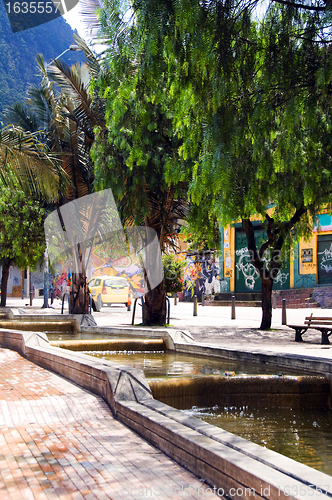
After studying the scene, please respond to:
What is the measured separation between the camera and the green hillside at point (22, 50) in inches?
5666

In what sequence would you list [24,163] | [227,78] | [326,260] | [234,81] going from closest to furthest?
[227,78]
[234,81]
[24,163]
[326,260]

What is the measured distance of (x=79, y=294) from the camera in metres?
18.2

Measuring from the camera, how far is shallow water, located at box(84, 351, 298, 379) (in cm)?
731

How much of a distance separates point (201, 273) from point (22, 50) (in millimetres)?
144973

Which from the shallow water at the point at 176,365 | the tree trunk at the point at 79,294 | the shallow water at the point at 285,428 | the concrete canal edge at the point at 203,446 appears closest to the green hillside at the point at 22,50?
the tree trunk at the point at 79,294

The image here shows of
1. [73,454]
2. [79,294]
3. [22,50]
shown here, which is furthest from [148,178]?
[22,50]

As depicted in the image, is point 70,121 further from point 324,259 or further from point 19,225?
point 324,259

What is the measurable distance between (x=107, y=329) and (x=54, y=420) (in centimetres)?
774

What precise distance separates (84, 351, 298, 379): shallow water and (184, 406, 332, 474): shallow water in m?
0.97

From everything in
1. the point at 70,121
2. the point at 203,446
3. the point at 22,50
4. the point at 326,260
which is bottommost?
the point at 203,446

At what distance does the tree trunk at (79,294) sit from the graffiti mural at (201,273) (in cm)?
2306

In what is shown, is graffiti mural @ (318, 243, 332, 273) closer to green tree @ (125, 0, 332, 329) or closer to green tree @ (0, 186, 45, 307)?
green tree @ (0, 186, 45, 307)

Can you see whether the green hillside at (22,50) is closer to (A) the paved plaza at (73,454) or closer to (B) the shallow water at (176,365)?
(B) the shallow water at (176,365)

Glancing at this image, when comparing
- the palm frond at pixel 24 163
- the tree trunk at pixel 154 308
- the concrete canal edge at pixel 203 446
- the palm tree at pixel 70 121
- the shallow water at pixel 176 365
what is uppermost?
the palm tree at pixel 70 121
